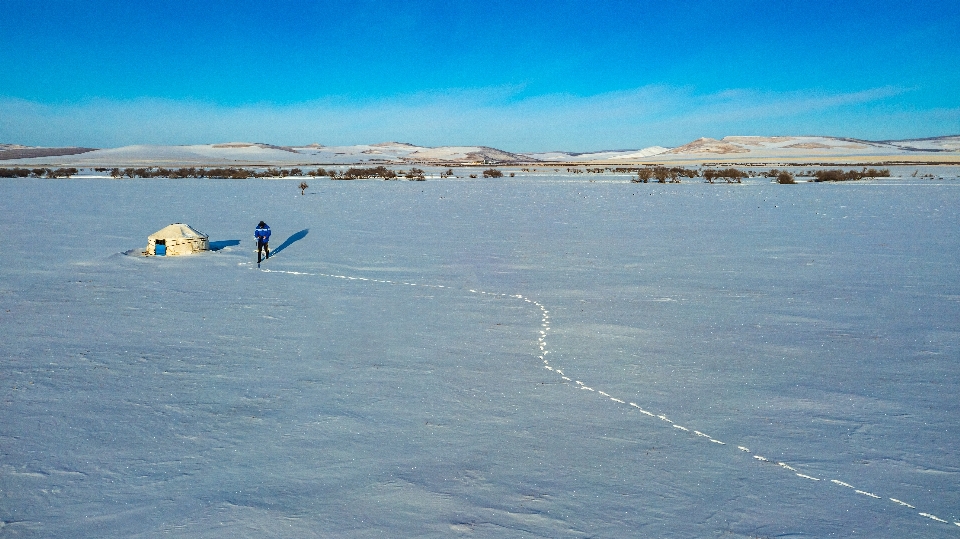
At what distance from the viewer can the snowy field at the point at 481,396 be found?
3410 millimetres

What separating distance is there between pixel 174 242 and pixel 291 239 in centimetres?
265

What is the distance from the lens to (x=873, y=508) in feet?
11.3

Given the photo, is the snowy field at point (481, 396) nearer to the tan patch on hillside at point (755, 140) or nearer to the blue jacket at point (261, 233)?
the blue jacket at point (261, 233)

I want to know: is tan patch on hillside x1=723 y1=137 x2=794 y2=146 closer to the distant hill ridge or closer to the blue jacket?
the distant hill ridge

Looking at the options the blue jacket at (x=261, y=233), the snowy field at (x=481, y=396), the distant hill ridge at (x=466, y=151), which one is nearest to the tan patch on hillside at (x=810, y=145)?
the distant hill ridge at (x=466, y=151)

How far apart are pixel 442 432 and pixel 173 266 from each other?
762 centimetres

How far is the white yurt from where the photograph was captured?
448 inches

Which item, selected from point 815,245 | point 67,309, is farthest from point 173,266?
point 815,245

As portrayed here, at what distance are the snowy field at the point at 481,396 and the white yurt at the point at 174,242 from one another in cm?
43

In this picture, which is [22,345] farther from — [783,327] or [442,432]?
[783,327]

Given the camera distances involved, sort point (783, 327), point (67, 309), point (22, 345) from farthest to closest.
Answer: point (67, 309)
point (783, 327)
point (22, 345)

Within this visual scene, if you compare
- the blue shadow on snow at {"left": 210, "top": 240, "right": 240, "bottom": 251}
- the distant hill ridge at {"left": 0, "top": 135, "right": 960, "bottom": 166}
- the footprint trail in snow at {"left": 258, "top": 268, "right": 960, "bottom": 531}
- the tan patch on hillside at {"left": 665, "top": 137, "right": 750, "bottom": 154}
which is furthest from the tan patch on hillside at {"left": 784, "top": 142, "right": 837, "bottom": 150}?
the footprint trail in snow at {"left": 258, "top": 268, "right": 960, "bottom": 531}

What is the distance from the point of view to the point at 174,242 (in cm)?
1147

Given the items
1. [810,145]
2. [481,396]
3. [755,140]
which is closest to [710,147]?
[755,140]
